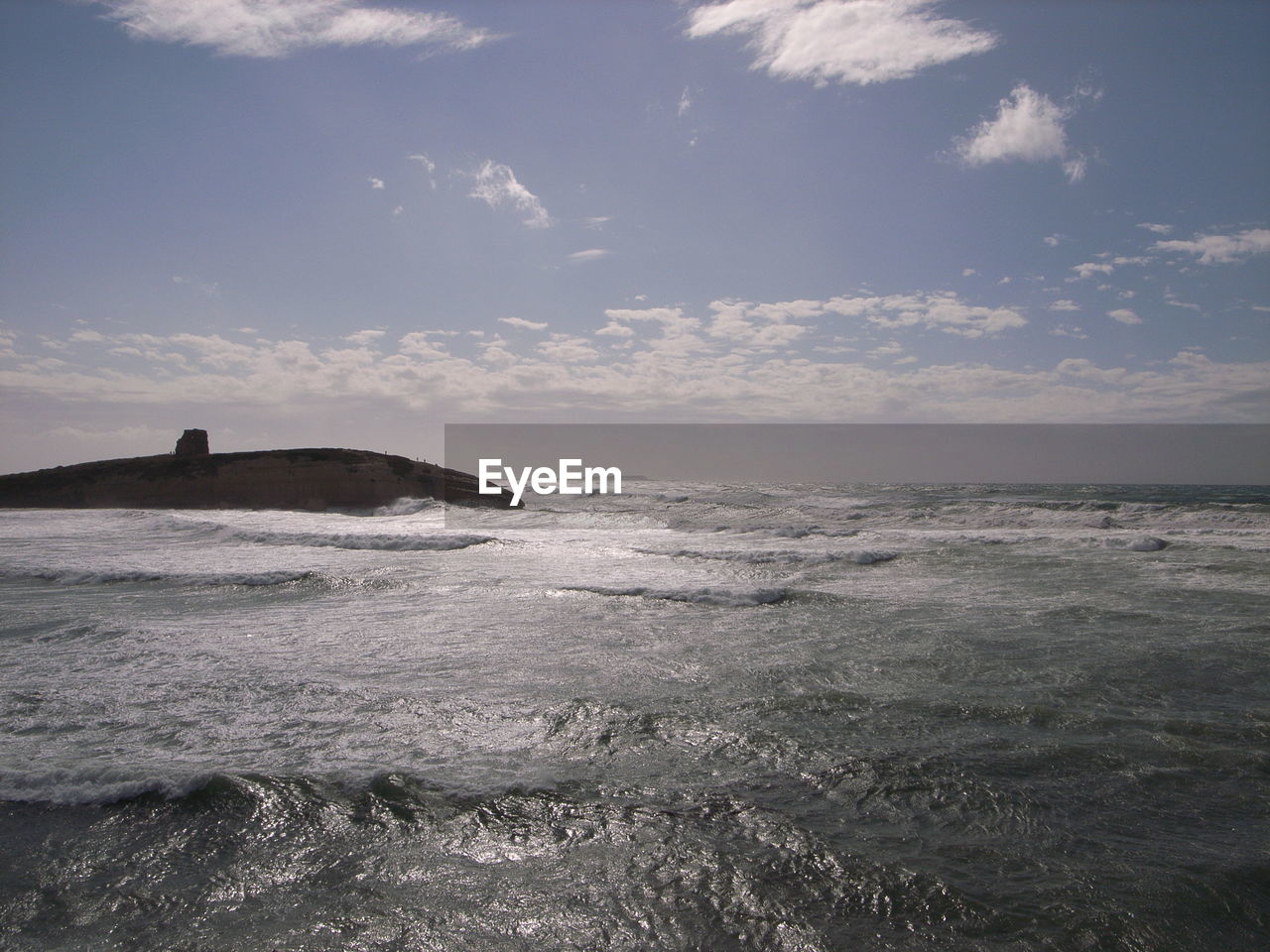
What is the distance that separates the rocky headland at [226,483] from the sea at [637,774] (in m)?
18.0

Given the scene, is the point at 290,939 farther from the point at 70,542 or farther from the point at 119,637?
the point at 70,542

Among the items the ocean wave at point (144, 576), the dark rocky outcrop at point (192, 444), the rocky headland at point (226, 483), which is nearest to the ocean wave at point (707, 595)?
the ocean wave at point (144, 576)

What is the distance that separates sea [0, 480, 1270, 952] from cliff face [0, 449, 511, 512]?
17989 mm

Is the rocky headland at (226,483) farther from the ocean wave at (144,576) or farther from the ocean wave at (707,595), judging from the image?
the ocean wave at (707,595)

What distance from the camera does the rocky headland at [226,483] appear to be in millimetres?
24859

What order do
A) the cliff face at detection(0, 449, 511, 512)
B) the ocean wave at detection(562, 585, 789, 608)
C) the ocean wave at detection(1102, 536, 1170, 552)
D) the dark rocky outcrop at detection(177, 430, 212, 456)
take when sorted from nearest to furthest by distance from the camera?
the ocean wave at detection(562, 585, 789, 608)
the ocean wave at detection(1102, 536, 1170, 552)
the cliff face at detection(0, 449, 511, 512)
the dark rocky outcrop at detection(177, 430, 212, 456)

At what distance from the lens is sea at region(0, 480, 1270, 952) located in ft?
6.88

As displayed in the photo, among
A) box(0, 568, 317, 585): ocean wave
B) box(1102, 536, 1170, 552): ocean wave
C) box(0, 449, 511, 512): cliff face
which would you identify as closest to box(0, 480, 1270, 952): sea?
box(0, 568, 317, 585): ocean wave

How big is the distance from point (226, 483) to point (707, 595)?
75.8ft

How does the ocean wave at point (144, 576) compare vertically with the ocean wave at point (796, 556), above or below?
above

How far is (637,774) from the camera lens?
303 cm

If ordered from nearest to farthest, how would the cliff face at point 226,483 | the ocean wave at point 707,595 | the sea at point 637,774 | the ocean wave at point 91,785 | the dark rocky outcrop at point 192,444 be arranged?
the sea at point 637,774 → the ocean wave at point 91,785 → the ocean wave at point 707,595 → the cliff face at point 226,483 → the dark rocky outcrop at point 192,444

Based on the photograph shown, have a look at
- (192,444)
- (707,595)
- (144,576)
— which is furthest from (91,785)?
(192,444)

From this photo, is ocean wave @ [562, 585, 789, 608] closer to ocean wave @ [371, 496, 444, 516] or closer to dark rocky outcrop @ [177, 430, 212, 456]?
ocean wave @ [371, 496, 444, 516]
